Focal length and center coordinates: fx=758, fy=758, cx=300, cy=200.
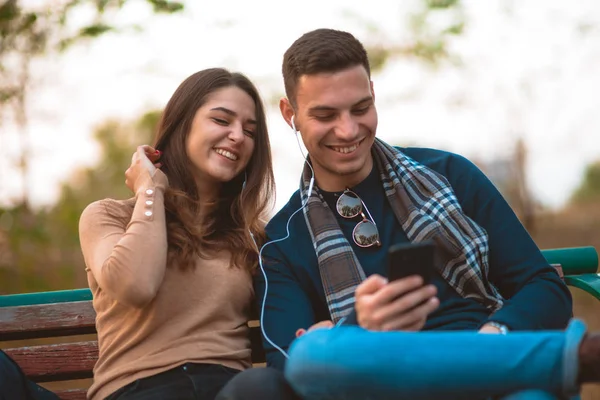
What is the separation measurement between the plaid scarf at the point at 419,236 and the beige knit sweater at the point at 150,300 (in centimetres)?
37

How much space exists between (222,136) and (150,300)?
0.77m

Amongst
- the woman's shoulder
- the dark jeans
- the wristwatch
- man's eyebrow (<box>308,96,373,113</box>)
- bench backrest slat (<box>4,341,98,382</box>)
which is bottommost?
bench backrest slat (<box>4,341,98,382</box>)

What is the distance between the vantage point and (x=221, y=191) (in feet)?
10.8

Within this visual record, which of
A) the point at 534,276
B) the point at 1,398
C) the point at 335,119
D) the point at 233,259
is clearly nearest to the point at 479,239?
the point at 534,276

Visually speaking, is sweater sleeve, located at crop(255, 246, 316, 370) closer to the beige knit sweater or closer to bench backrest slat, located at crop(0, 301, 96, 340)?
the beige knit sweater

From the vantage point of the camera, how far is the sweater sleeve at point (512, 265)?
246 centimetres

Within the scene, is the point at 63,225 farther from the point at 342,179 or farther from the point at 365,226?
the point at 365,226

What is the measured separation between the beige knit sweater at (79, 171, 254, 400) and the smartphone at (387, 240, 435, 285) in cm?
91

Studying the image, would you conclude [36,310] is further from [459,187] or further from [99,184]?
[99,184]

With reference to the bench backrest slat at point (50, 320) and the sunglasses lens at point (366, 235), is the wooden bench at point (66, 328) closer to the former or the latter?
the bench backrest slat at point (50, 320)

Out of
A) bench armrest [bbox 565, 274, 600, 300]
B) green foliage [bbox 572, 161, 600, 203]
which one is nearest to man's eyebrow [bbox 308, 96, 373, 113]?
bench armrest [bbox 565, 274, 600, 300]

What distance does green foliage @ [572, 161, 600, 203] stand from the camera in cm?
838

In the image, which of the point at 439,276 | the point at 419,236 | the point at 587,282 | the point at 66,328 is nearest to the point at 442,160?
the point at 419,236

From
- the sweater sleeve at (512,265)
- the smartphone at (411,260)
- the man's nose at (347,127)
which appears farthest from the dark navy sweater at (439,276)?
the smartphone at (411,260)
